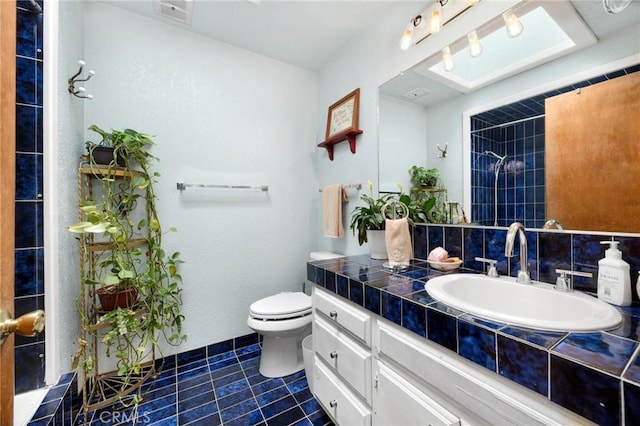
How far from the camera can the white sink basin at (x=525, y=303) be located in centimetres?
59

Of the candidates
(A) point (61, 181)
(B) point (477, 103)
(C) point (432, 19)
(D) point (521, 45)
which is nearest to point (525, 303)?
(B) point (477, 103)

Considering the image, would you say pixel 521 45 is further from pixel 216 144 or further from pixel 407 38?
pixel 216 144

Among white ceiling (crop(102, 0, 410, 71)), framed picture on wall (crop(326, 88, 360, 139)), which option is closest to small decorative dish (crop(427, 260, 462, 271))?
framed picture on wall (crop(326, 88, 360, 139))

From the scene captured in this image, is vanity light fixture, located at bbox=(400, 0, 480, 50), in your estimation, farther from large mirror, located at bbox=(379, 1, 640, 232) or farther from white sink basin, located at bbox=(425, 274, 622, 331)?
white sink basin, located at bbox=(425, 274, 622, 331)

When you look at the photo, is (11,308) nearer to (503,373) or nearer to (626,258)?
(503,373)

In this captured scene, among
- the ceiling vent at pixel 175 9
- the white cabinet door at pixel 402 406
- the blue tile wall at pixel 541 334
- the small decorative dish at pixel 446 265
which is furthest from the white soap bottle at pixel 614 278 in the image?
the ceiling vent at pixel 175 9

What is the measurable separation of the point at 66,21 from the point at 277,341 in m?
2.02

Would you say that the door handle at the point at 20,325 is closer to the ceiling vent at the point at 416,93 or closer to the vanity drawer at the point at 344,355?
the vanity drawer at the point at 344,355

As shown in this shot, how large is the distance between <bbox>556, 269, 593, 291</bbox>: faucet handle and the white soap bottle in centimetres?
7

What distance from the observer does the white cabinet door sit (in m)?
0.70

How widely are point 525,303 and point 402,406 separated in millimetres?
555

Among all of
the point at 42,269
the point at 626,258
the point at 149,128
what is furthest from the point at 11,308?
the point at 626,258

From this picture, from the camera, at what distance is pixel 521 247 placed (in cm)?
90

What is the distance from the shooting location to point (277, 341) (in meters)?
1.64
